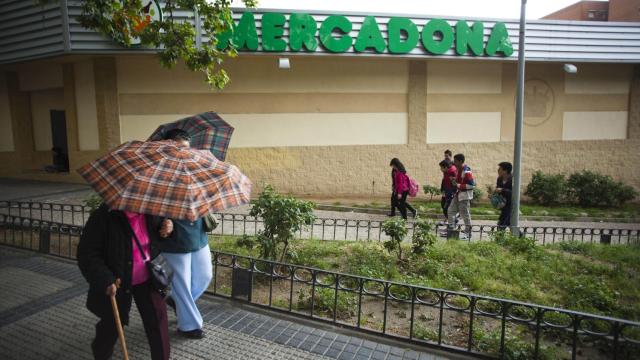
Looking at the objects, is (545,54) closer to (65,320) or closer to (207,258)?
(207,258)

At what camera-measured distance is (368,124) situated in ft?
42.7

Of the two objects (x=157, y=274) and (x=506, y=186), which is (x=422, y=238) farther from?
(x=157, y=274)

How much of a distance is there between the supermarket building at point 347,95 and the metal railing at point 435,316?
7645 mm

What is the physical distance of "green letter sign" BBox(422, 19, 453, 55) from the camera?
12055 mm

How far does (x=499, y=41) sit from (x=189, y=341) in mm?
12063

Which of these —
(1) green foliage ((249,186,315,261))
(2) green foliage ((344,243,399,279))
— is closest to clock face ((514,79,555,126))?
(2) green foliage ((344,243,399,279))

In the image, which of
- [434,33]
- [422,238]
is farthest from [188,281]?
[434,33]

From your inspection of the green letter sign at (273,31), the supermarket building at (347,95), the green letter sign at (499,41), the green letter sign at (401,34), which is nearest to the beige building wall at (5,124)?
the supermarket building at (347,95)

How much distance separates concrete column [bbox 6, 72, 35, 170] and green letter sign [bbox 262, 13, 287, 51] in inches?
363

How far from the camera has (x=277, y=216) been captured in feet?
17.1

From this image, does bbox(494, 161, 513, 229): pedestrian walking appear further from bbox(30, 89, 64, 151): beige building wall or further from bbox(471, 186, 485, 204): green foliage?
bbox(30, 89, 64, 151): beige building wall

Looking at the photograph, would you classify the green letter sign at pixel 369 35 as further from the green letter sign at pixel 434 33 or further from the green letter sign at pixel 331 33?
the green letter sign at pixel 434 33

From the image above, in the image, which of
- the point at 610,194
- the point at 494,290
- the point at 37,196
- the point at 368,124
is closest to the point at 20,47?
the point at 37,196

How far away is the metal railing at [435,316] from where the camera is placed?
362 centimetres
